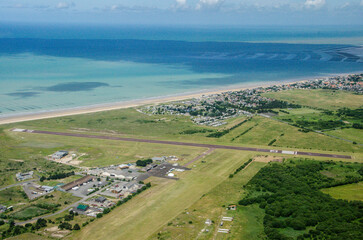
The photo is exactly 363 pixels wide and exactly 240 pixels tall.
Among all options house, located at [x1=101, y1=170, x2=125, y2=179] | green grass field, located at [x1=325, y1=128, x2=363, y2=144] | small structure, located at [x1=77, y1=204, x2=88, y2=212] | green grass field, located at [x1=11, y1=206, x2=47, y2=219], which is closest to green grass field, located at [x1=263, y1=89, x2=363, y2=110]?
green grass field, located at [x1=325, y1=128, x2=363, y2=144]

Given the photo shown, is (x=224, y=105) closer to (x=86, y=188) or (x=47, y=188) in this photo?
(x=86, y=188)

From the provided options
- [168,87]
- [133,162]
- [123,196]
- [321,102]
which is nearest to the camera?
[123,196]

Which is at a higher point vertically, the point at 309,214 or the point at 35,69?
the point at 35,69

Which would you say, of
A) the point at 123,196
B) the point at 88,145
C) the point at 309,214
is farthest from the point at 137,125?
the point at 309,214

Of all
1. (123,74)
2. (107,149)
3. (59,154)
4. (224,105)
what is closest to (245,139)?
(107,149)

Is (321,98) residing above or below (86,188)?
above

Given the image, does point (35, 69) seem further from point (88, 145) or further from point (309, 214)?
point (309, 214)

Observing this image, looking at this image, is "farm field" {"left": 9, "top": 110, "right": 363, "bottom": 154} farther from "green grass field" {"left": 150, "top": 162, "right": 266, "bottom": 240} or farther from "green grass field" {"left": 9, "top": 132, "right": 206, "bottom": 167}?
"green grass field" {"left": 150, "top": 162, "right": 266, "bottom": 240}
